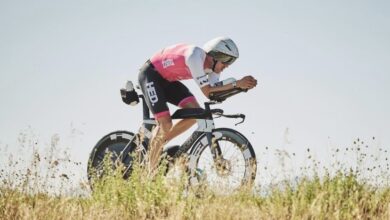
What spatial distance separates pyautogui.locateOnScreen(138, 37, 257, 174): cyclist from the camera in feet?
23.1

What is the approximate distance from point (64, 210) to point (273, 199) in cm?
196

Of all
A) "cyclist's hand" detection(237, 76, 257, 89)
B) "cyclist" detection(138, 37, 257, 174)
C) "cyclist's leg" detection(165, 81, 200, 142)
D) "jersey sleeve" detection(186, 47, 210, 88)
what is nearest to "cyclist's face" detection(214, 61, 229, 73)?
"cyclist" detection(138, 37, 257, 174)

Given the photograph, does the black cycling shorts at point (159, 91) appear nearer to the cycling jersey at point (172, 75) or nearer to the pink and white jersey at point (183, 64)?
the cycling jersey at point (172, 75)

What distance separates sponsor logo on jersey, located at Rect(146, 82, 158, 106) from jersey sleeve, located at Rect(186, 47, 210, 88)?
710 mm

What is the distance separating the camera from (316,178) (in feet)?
18.0

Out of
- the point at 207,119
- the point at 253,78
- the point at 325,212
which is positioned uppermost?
the point at 253,78

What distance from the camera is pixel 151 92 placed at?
7.55 metres

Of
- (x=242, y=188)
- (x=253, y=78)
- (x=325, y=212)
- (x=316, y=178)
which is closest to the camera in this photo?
(x=325, y=212)

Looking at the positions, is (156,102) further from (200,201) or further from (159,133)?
(200,201)

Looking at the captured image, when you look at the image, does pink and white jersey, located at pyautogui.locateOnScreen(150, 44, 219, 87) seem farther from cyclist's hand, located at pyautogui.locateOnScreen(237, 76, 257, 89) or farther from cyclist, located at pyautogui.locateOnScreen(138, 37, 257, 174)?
cyclist's hand, located at pyautogui.locateOnScreen(237, 76, 257, 89)

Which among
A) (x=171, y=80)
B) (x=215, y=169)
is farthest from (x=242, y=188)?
(x=171, y=80)

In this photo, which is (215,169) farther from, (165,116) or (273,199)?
(165,116)

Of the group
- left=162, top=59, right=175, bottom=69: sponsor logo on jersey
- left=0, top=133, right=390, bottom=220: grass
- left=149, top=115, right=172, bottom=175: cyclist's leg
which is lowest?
left=0, top=133, right=390, bottom=220: grass

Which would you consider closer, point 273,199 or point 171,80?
point 273,199
